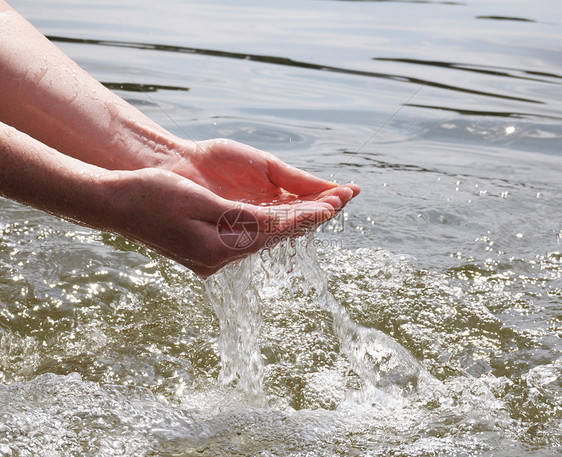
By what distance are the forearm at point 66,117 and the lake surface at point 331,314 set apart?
0.53 meters

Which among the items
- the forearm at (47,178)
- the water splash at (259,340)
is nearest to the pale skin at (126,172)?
the forearm at (47,178)

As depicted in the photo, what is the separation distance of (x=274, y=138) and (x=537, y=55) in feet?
10.5

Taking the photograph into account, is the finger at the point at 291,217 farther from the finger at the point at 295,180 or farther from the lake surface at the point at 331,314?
the lake surface at the point at 331,314

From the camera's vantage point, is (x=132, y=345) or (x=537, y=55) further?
(x=537, y=55)

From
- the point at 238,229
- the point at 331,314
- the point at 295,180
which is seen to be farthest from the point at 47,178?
the point at 331,314

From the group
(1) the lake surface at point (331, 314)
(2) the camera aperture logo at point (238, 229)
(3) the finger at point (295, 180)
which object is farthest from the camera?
(3) the finger at point (295, 180)

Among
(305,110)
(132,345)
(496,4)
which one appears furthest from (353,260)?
(496,4)

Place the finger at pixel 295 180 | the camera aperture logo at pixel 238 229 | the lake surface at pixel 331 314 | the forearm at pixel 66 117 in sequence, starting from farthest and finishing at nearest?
the forearm at pixel 66 117 < the finger at pixel 295 180 < the lake surface at pixel 331 314 < the camera aperture logo at pixel 238 229

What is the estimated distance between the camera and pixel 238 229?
6.35ft

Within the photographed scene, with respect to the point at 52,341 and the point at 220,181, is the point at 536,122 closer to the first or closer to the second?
the point at 220,181

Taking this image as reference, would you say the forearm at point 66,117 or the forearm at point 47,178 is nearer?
the forearm at point 47,178

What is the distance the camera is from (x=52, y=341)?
2428 mm

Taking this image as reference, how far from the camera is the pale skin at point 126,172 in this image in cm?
193

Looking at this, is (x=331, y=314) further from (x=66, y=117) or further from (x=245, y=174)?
(x=66, y=117)
